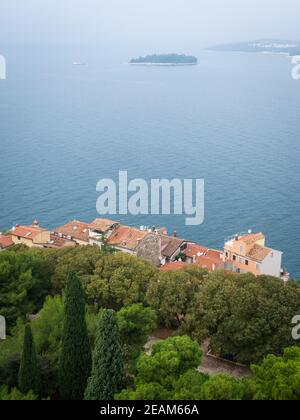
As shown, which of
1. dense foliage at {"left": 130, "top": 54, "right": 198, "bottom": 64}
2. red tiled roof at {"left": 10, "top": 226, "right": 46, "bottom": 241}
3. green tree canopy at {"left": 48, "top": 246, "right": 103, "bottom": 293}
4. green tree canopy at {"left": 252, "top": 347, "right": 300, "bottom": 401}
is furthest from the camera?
dense foliage at {"left": 130, "top": 54, "right": 198, "bottom": 64}

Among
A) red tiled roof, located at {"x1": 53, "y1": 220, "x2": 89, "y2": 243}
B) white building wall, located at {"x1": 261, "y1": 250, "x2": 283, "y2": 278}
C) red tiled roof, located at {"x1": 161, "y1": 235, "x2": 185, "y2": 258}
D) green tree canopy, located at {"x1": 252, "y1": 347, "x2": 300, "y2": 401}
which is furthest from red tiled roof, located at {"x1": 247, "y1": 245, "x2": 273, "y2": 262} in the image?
green tree canopy, located at {"x1": 252, "y1": 347, "x2": 300, "y2": 401}

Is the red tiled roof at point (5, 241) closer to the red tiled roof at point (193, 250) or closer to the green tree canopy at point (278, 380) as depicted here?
the red tiled roof at point (193, 250)

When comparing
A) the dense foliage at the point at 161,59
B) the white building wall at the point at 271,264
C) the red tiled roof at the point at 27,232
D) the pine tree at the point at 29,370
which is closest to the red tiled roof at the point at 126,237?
the red tiled roof at the point at 27,232

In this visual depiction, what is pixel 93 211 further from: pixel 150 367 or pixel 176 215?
pixel 150 367

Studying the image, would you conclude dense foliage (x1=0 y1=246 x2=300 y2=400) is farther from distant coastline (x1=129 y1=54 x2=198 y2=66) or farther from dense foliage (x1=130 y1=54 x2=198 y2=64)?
distant coastline (x1=129 y1=54 x2=198 y2=66)

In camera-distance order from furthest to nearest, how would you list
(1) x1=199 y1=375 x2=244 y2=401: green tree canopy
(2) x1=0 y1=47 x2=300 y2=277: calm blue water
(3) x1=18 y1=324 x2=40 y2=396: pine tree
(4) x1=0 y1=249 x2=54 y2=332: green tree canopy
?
(2) x1=0 y1=47 x2=300 y2=277: calm blue water, (4) x1=0 y1=249 x2=54 y2=332: green tree canopy, (3) x1=18 y1=324 x2=40 y2=396: pine tree, (1) x1=199 y1=375 x2=244 y2=401: green tree canopy

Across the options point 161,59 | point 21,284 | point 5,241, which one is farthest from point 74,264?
point 161,59
